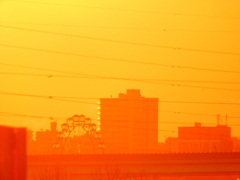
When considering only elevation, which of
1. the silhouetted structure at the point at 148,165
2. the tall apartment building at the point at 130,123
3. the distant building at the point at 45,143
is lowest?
the silhouetted structure at the point at 148,165

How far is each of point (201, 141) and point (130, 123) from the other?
629 cm

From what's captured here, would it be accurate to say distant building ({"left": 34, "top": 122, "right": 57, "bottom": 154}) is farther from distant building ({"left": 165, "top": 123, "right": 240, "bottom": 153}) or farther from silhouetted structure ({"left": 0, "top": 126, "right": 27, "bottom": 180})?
silhouetted structure ({"left": 0, "top": 126, "right": 27, "bottom": 180})

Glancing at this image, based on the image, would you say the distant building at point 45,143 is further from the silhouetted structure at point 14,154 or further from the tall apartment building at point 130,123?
the silhouetted structure at point 14,154

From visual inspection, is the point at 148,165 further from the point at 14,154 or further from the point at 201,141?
the point at 14,154

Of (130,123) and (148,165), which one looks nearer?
(148,165)

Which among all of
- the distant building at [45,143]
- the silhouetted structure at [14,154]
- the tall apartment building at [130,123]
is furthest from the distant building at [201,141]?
the silhouetted structure at [14,154]

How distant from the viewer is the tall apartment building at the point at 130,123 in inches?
1848

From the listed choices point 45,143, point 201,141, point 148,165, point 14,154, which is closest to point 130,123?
point 201,141

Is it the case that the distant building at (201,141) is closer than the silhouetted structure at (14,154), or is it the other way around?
the silhouetted structure at (14,154)

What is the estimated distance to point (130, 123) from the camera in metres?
54.1

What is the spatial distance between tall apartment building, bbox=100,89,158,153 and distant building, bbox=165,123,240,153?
173 cm

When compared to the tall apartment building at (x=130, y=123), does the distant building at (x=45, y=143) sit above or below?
below

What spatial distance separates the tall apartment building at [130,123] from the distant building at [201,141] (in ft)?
5.69

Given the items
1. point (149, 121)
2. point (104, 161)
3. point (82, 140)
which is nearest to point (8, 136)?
point (104, 161)
